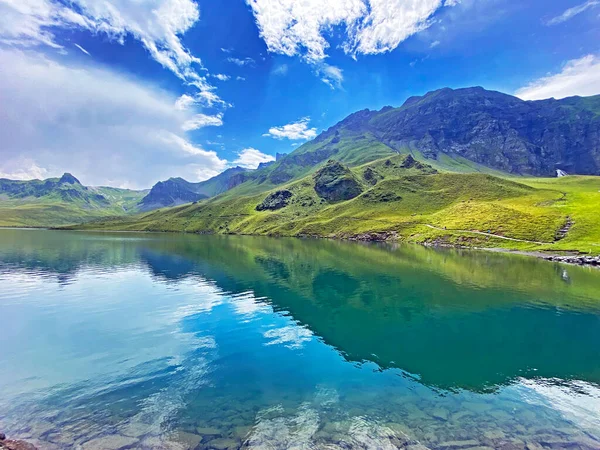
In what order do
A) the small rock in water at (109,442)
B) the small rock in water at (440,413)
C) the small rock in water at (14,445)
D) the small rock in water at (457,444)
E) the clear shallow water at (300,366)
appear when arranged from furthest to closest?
the small rock in water at (440,413)
the clear shallow water at (300,366)
the small rock in water at (457,444)
the small rock in water at (109,442)
the small rock in water at (14,445)

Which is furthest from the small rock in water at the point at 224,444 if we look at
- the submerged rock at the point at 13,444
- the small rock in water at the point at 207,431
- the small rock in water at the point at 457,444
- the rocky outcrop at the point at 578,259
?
the rocky outcrop at the point at 578,259

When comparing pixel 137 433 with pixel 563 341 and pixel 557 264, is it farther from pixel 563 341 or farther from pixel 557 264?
pixel 557 264

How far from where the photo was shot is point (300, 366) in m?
33.7

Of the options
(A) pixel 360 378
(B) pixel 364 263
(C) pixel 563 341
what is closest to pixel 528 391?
(A) pixel 360 378

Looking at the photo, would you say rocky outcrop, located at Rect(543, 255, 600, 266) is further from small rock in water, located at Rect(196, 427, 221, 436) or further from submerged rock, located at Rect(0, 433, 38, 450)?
submerged rock, located at Rect(0, 433, 38, 450)

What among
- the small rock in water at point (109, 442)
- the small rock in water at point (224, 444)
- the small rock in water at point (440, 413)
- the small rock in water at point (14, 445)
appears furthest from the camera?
the small rock in water at point (440, 413)

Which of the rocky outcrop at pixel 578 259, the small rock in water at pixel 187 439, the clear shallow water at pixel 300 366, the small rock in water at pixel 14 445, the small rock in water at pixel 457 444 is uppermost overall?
the rocky outcrop at pixel 578 259

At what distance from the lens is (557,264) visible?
105000 mm

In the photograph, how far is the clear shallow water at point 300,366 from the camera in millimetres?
22609

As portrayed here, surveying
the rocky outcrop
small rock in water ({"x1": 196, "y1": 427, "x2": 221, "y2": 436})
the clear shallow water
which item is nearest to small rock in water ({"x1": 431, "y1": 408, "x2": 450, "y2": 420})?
the clear shallow water

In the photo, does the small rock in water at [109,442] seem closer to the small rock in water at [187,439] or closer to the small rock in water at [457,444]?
the small rock in water at [187,439]

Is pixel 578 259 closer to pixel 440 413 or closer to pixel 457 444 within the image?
pixel 440 413

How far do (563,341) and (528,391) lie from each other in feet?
58.5

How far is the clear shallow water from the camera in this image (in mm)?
22609
